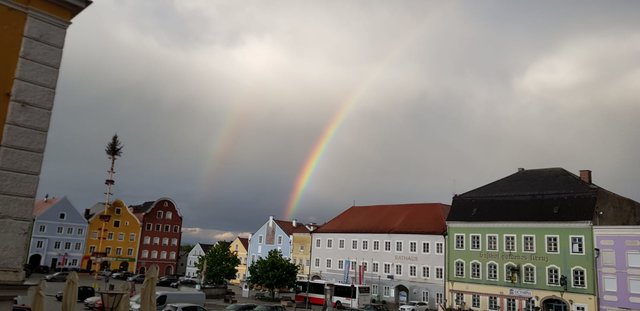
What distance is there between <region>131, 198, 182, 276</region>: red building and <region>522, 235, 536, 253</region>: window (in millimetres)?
64782

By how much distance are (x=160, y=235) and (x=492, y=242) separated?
62.3m

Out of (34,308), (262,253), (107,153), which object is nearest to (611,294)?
(107,153)

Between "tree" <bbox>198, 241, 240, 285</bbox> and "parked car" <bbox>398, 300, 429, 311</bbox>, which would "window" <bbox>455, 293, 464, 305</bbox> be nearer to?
"parked car" <bbox>398, 300, 429, 311</bbox>

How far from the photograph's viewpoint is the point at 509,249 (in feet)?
167

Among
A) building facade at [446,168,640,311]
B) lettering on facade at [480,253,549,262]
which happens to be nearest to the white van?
building facade at [446,168,640,311]

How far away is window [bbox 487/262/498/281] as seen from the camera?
51191 millimetres

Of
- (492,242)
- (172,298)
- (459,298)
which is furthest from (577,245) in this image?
(172,298)

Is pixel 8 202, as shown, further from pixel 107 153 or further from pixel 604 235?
pixel 604 235

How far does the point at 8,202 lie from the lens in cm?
809

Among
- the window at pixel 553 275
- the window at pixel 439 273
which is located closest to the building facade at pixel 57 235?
the window at pixel 439 273

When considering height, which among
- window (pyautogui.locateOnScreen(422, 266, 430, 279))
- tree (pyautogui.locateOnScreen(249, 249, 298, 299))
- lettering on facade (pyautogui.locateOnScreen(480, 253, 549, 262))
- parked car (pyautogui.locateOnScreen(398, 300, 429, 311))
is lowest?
parked car (pyautogui.locateOnScreen(398, 300, 429, 311))

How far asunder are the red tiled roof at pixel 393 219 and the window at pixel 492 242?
252 inches

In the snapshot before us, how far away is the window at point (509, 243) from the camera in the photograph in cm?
5047

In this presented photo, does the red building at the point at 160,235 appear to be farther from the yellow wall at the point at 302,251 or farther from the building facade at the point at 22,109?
the building facade at the point at 22,109
